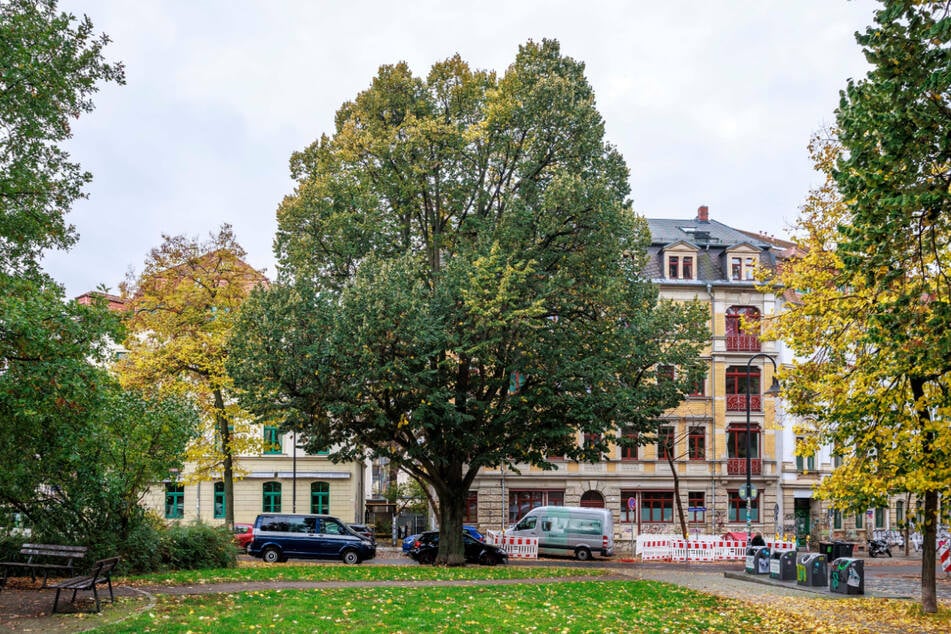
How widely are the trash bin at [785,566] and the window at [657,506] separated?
24328 mm

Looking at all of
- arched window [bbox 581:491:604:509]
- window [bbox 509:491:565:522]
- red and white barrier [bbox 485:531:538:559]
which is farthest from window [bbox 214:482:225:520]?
arched window [bbox 581:491:604:509]

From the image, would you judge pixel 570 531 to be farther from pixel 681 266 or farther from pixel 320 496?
pixel 681 266

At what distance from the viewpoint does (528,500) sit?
5088 centimetres

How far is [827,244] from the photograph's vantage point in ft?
71.3

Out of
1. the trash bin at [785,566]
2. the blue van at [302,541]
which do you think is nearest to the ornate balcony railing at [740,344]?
the trash bin at [785,566]

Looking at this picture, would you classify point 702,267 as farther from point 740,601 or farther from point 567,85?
point 740,601

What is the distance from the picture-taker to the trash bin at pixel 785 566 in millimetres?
26484

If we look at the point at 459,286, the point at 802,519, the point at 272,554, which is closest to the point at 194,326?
the point at 272,554

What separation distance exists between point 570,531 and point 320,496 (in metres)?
17.0

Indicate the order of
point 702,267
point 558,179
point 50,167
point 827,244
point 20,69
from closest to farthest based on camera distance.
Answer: point 20,69
point 50,167
point 827,244
point 558,179
point 702,267

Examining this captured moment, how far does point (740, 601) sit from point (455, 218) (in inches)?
677

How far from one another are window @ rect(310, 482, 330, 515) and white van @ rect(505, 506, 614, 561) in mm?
14610

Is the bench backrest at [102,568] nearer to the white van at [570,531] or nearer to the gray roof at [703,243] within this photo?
the white van at [570,531]

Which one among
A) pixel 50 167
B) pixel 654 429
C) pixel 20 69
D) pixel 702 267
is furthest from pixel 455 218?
pixel 702 267
